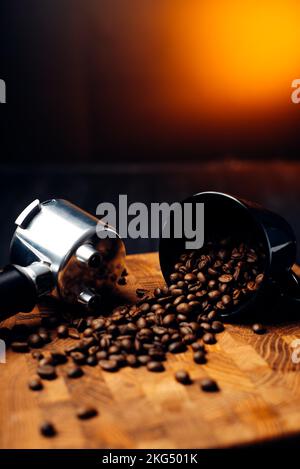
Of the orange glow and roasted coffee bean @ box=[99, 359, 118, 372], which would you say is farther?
the orange glow

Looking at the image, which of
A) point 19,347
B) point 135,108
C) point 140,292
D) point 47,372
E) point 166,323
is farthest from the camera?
point 135,108

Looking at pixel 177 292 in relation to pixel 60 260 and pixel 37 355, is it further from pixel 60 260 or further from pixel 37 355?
pixel 37 355

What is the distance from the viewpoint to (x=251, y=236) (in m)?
2.06

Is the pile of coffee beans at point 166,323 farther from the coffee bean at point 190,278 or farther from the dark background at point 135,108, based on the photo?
the dark background at point 135,108

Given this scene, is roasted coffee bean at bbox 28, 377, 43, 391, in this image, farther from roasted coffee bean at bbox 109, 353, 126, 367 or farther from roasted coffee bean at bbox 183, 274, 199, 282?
roasted coffee bean at bbox 183, 274, 199, 282

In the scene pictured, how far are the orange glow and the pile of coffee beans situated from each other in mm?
2424

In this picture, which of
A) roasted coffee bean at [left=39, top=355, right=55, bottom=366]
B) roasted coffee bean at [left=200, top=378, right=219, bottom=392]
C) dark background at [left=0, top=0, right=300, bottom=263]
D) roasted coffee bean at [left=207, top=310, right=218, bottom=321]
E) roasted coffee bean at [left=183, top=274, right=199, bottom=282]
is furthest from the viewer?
dark background at [left=0, top=0, right=300, bottom=263]

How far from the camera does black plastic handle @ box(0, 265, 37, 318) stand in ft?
5.96

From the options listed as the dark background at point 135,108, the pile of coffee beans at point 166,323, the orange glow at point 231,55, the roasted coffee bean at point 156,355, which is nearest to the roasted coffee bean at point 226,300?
the pile of coffee beans at point 166,323

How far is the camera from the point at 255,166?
14.5 feet

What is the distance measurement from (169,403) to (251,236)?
769 millimetres

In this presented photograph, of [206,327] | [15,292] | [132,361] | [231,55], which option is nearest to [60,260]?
[15,292]

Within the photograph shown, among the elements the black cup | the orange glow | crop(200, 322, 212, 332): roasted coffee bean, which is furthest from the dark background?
crop(200, 322, 212, 332): roasted coffee bean
